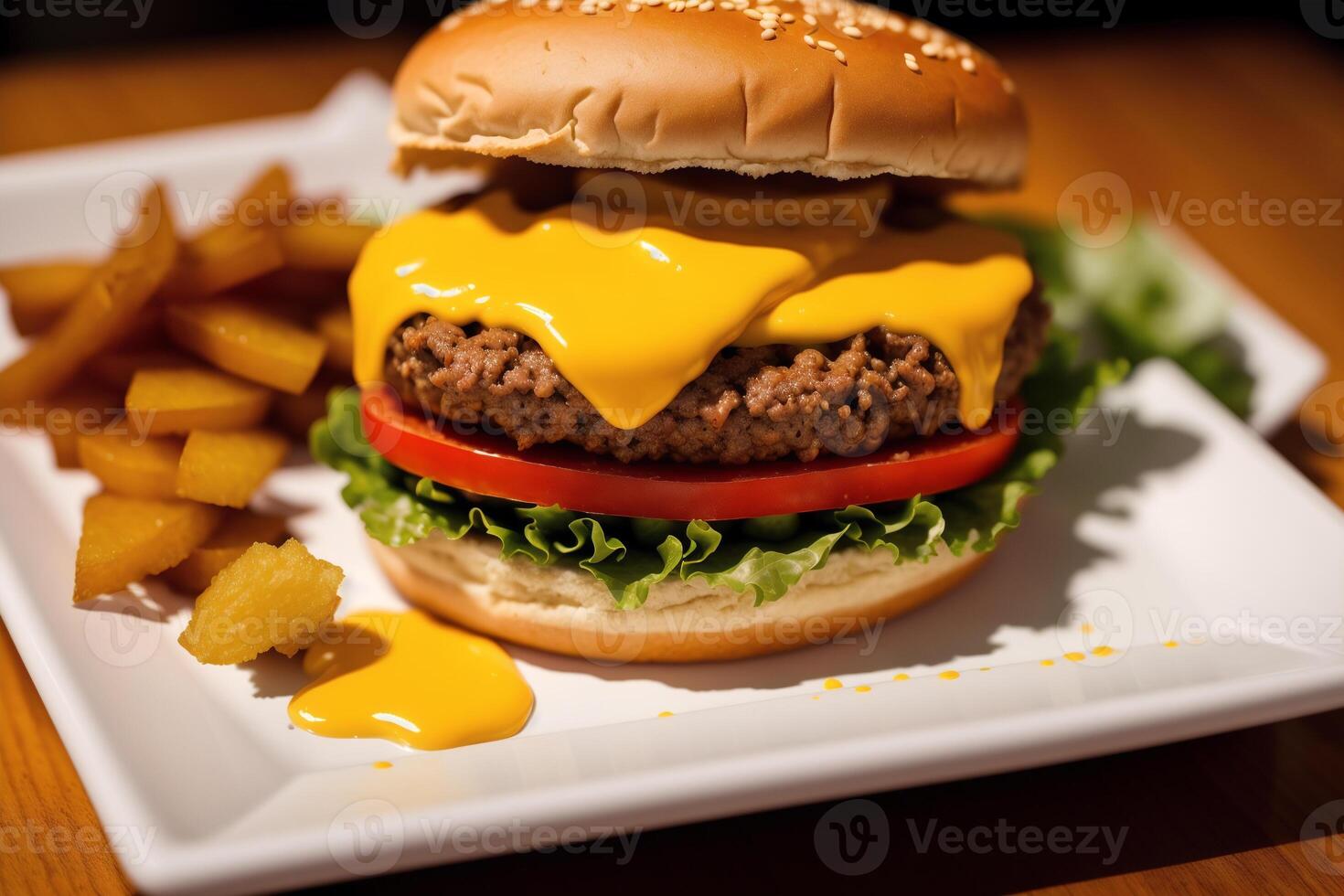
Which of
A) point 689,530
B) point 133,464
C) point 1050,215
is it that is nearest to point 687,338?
point 689,530

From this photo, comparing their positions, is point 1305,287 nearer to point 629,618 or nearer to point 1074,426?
point 1074,426

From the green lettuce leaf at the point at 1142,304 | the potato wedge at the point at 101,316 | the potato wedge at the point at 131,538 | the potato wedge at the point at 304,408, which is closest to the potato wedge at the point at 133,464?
the potato wedge at the point at 131,538

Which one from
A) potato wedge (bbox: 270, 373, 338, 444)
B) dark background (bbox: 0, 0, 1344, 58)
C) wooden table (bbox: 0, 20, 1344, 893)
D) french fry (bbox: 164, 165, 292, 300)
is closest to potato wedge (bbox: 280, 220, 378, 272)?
french fry (bbox: 164, 165, 292, 300)

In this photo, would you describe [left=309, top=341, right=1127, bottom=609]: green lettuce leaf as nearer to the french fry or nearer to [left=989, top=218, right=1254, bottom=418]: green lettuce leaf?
the french fry

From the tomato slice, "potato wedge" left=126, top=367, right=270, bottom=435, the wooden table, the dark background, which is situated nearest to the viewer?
the wooden table

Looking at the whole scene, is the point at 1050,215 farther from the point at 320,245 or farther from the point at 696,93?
the point at 320,245

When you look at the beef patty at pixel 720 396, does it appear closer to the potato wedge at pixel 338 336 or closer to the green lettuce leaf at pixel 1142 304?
the potato wedge at pixel 338 336

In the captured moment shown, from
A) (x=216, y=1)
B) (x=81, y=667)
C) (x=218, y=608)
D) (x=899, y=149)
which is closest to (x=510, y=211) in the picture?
(x=899, y=149)
